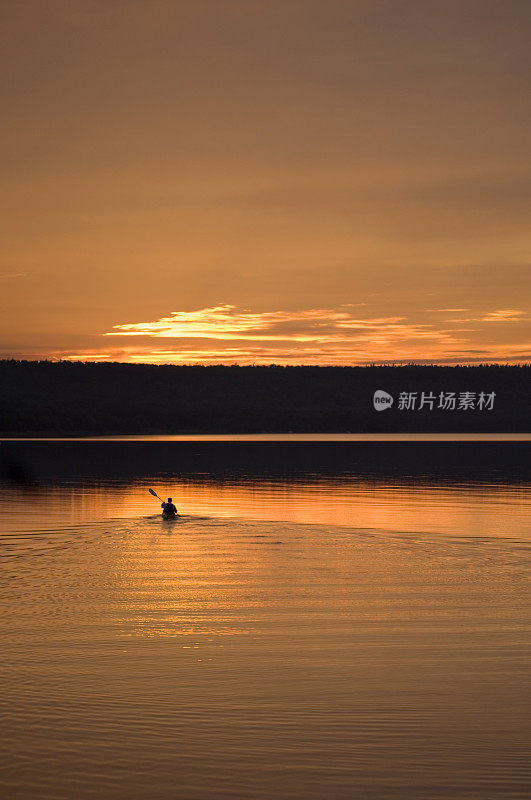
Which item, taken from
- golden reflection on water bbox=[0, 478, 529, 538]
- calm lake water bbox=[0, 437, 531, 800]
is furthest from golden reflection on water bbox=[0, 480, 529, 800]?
golden reflection on water bbox=[0, 478, 529, 538]

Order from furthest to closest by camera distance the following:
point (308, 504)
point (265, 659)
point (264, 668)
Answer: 1. point (308, 504)
2. point (265, 659)
3. point (264, 668)

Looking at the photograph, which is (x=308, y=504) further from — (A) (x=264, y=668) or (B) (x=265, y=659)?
(A) (x=264, y=668)

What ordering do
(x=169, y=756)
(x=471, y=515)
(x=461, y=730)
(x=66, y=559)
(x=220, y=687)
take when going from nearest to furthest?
1. (x=169, y=756)
2. (x=461, y=730)
3. (x=220, y=687)
4. (x=66, y=559)
5. (x=471, y=515)

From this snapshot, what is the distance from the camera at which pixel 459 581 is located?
21672 millimetres

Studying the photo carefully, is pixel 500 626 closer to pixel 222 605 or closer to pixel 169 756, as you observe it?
pixel 222 605

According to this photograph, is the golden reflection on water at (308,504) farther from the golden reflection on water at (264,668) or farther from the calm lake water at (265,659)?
the golden reflection on water at (264,668)

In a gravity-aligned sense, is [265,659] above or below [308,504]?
above

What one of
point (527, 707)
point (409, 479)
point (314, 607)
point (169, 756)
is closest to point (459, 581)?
point (314, 607)

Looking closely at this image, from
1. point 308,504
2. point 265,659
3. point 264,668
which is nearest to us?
point 264,668

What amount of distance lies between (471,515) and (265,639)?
21.0 m

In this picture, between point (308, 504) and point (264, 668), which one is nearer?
point (264, 668)

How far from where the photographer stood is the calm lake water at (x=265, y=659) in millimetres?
10234

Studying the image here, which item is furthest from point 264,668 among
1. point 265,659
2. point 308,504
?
point 308,504

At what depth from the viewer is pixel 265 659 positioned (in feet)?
47.9
